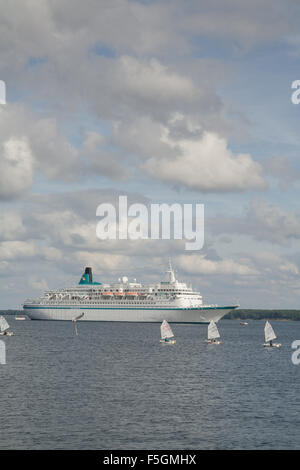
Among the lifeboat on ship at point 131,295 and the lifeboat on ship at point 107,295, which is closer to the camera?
the lifeboat on ship at point 131,295

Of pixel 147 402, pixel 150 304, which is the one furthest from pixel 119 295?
pixel 147 402

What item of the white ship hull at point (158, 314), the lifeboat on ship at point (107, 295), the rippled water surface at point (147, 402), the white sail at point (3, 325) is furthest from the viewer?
the lifeboat on ship at point (107, 295)

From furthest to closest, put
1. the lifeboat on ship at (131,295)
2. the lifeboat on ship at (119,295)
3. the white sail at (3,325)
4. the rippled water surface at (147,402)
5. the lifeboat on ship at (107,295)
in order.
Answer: the lifeboat on ship at (107,295) < the lifeboat on ship at (119,295) < the lifeboat on ship at (131,295) < the white sail at (3,325) < the rippled water surface at (147,402)

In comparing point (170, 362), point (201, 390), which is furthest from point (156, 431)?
point (170, 362)

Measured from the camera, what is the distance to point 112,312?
193m

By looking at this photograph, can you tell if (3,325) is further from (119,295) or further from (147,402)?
(147,402)

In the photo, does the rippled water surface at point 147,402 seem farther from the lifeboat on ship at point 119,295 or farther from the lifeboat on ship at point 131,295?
the lifeboat on ship at point 119,295

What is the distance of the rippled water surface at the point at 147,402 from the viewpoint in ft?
111

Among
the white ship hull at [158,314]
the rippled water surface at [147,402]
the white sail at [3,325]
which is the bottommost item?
the rippled water surface at [147,402]

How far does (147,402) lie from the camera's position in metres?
45.4

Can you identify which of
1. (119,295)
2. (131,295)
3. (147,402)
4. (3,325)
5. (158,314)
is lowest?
(147,402)

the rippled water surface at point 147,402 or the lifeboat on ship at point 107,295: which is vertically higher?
the lifeboat on ship at point 107,295

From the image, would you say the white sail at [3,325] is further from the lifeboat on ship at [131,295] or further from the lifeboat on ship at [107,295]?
the lifeboat on ship at [107,295]

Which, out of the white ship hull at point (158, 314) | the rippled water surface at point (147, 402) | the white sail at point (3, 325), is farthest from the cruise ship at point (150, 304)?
the rippled water surface at point (147, 402)
